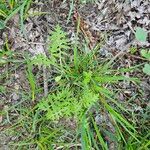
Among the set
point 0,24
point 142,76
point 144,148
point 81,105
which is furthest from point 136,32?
point 0,24

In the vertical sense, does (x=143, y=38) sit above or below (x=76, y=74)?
above

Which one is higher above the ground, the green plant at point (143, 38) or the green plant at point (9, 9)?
the green plant at point (9, 9)

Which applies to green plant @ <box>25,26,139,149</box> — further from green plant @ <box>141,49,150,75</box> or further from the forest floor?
green plant @ <box>141,49,150,75</box>

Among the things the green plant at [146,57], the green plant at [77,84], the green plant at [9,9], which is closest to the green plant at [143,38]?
the green plant at [146,57]

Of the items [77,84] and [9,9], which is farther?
[9,9]

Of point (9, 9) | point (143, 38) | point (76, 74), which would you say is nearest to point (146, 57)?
point (143, 38)

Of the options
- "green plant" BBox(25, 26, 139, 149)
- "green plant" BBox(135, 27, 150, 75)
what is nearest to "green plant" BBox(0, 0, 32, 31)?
"green plant" BBox(25, 26, 139, 149)

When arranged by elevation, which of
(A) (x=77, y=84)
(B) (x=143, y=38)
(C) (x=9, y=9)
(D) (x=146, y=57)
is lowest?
(A) (x=77, y=84)

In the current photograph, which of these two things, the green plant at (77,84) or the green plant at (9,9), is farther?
the green plant at (9,9)

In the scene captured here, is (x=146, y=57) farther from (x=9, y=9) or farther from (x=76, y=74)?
(x=9, y=9)

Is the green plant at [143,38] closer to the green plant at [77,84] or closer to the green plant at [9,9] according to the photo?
the green plant at [77,84]
